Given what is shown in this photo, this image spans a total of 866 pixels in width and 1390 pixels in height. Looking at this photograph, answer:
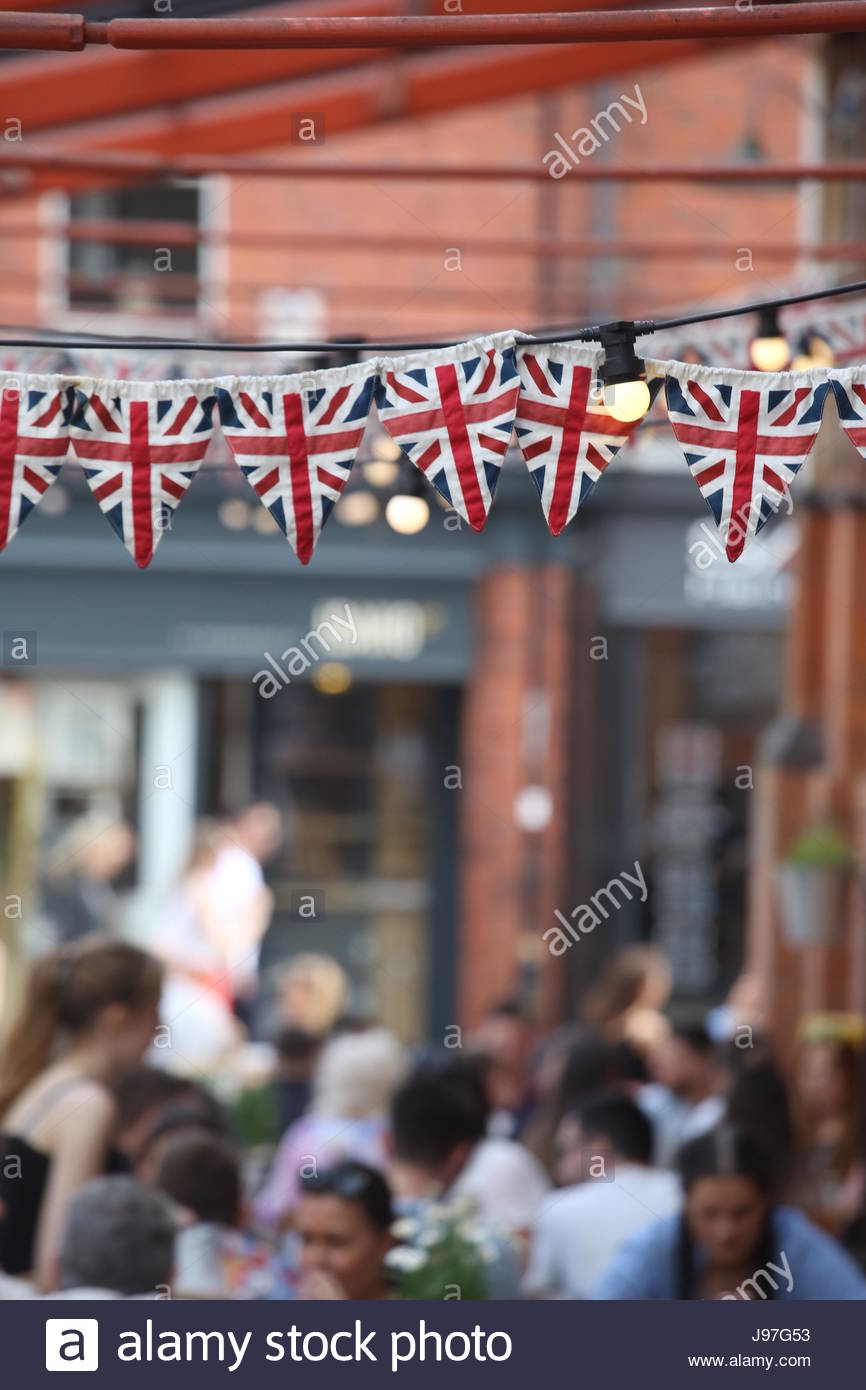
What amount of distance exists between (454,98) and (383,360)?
4104 millimetres

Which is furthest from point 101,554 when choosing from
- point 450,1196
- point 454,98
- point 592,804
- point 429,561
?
point 450,1196

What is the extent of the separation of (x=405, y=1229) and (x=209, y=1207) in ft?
2.06

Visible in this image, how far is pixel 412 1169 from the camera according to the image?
17.7 ft

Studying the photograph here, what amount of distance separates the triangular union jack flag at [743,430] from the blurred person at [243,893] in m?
7.78

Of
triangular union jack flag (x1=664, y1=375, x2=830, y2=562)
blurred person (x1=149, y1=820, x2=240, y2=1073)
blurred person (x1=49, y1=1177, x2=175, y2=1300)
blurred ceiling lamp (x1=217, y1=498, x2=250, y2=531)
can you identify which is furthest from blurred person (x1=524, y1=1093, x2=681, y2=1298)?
blurred ceiling lamp (x1=217, y1=498, x2=250, y2=531)

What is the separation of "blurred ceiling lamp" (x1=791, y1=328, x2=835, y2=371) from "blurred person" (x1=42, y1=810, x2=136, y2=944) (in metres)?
8.02

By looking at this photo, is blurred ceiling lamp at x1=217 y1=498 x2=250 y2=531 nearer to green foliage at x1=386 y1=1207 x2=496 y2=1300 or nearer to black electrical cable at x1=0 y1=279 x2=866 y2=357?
green foliage at x1=386 y1=1207 x2=496 y2=1300

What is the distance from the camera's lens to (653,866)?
42.8ft

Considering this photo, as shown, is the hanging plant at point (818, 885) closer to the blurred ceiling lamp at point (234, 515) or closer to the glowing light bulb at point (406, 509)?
the glowing light bulb at point (406, 509)

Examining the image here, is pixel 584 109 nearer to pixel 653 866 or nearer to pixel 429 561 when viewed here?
pixel 429 561

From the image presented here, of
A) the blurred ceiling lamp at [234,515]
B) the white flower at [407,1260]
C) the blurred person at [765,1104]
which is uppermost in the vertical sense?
→ the blurred ceiling lamp at [234,515]

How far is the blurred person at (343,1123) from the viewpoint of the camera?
6.51 metres

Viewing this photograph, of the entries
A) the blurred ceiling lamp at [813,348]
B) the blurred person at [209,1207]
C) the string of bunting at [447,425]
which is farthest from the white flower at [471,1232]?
the blurred ceiling lamp at [813,348]

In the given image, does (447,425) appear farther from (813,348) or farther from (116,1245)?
(813,348)
